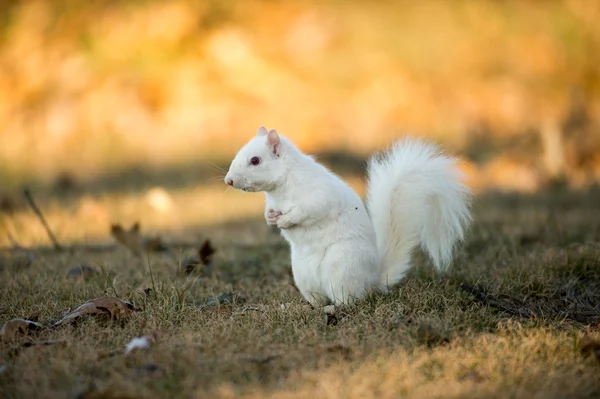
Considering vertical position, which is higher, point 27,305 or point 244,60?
point 244,60

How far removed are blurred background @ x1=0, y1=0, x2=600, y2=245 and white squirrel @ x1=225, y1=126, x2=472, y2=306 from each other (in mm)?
4799

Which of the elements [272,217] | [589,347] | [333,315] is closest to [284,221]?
[272,217]

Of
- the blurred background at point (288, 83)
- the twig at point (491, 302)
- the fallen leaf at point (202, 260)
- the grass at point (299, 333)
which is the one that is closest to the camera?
the grass at point (299, 333)

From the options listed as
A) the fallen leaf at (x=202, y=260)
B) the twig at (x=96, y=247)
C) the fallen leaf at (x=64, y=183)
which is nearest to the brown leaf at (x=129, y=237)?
the twig at (x=96, y=247)

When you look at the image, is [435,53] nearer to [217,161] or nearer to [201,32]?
[201,32]

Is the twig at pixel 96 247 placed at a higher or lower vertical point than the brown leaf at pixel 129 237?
lower

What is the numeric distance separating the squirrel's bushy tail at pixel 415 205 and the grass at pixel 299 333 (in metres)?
0.17

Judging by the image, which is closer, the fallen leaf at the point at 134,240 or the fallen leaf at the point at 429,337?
the fallen leaf at the point at 429,337

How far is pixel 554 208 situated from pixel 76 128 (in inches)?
254

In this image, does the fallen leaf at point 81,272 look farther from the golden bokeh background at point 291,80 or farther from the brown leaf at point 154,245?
the golden bokeh background at point 291,80

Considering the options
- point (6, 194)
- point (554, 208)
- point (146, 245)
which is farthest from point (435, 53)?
point (146, 245)

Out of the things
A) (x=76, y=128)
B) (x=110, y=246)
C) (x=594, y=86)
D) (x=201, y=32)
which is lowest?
(x=110, y=246)

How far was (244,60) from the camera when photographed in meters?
10.6

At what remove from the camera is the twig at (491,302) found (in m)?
3.15
